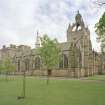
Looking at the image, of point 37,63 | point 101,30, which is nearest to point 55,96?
point 101,30

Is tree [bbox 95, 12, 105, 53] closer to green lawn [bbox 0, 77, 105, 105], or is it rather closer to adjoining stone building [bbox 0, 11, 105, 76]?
green lawn [bbox 0, 77, 105, 105]

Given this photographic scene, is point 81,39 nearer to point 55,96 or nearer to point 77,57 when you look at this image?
point 77,57

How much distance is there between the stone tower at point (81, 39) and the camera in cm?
8272

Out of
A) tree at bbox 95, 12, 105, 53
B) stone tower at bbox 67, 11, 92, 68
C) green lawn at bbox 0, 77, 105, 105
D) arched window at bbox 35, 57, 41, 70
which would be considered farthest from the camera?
arched window at bbox 35, 57, 41, 70

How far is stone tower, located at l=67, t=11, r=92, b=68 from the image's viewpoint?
271 feet

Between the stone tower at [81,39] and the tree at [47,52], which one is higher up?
the stone tower at [81,39]

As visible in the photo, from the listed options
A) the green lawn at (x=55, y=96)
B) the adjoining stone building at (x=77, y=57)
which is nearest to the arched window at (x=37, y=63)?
the adjoining stone building at (x=77, y=57)

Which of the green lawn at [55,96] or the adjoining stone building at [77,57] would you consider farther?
the adjoining stone building at [77,57]

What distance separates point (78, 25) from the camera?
3602 inches

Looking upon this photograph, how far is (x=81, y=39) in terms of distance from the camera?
8588 centimetres

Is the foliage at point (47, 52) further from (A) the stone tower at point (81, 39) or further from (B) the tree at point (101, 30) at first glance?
(A) the stone tower at point (81, 39)

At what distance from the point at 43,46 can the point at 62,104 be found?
88.5 feet

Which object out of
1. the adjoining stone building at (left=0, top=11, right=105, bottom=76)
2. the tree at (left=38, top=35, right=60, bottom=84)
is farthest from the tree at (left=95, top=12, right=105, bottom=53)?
the adjoining stone building at (left=0, top=11, right=105, bottom=76)

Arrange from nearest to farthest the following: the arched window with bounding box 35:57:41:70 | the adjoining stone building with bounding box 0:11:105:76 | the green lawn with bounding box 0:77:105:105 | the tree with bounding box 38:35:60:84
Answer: the green lawn with bounding box 0:77:105:105
the tree with bounding box 38:35:60:84
the adjoining stone building with bounding box 0:11:105:76
the arched window with bounding box 35:57:41:70
